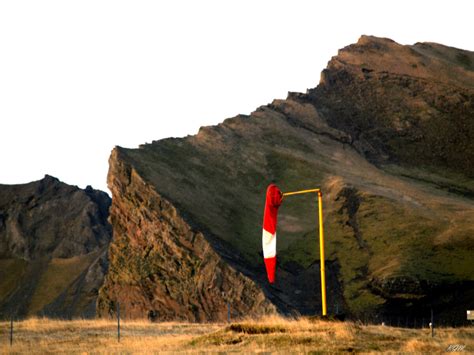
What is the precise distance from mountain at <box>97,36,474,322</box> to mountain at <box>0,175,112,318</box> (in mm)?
52503

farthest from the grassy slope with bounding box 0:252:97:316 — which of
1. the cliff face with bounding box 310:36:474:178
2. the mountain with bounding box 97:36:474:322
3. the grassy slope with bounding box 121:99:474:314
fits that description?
the grassy slope with bounding box 121:99:474:314

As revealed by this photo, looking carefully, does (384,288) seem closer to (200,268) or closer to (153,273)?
(200,268)

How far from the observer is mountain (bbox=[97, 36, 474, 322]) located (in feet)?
241

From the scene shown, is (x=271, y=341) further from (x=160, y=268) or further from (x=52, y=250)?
(x=52, y=250)

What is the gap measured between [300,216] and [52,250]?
103 metres

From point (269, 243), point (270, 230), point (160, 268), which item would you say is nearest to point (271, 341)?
point (269, 243)

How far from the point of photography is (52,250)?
18175 centimetres

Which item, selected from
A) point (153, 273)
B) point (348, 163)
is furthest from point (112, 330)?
point (348, 163)

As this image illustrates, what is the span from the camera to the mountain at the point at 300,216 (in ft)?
241

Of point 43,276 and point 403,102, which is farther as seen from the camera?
point 43,276

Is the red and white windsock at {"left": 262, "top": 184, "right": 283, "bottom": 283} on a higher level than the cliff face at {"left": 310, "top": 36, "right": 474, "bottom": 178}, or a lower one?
lower

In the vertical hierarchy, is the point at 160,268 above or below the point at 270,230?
below

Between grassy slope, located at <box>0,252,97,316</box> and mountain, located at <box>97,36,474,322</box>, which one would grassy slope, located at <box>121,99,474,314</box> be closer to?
mountain, located at <box>97,36,474,322</box>

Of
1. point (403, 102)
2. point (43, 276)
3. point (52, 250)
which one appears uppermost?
point (403, 102)
